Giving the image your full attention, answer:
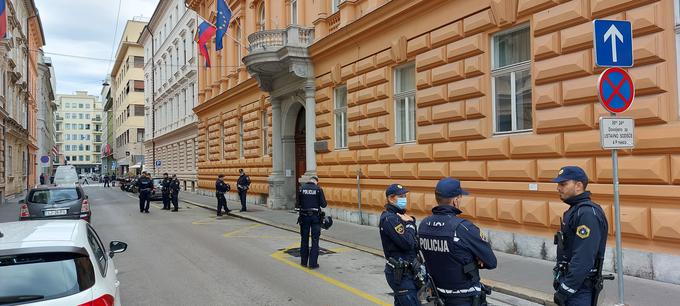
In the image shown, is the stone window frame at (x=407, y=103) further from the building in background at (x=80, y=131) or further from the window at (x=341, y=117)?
the building in background at (x=80, y=131)

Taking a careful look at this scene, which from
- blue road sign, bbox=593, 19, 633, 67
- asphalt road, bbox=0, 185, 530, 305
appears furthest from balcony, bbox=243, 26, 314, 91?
blue road sign, bbox=593, 19, 633, 67

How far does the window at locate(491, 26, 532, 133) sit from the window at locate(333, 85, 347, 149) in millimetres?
6596

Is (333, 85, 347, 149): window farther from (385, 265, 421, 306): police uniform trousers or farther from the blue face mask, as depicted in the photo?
(385, 265, 421, 306): police uniform trousers

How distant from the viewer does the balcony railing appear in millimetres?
18344

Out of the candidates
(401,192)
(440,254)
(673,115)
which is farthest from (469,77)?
(440,254)

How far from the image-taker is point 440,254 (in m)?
3.70

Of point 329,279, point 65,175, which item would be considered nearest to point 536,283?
point 329,279

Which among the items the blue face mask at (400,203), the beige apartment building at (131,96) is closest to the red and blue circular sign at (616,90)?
the blue face mask at (400,203)

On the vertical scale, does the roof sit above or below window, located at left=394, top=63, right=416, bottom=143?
below

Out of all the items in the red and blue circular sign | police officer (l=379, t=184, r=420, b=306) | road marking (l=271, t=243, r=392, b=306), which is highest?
the red and blue circular sign

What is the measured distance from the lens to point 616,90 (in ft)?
19.9

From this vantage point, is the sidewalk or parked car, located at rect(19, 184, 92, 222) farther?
parked car, located at rect(19, 184, 92, 222)

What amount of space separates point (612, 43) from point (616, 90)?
583 millimetres

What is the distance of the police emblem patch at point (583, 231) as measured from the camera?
12.8ft
